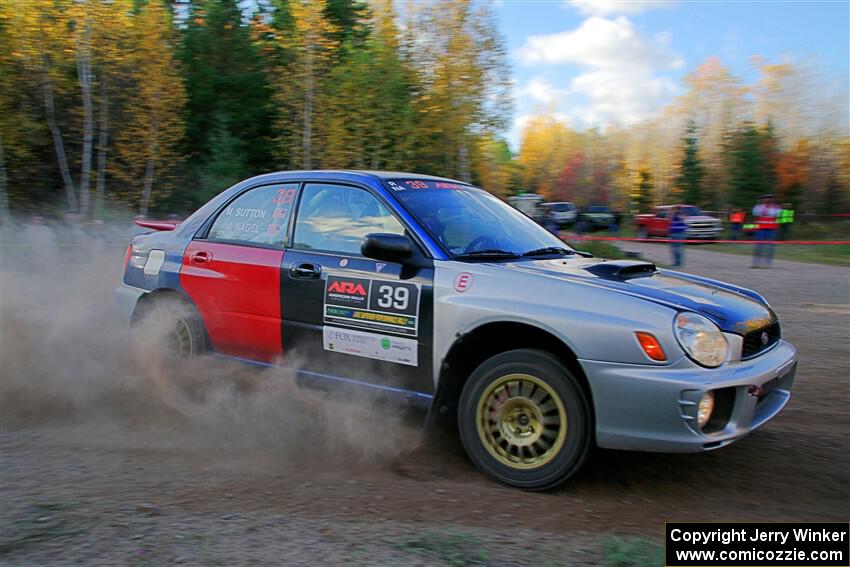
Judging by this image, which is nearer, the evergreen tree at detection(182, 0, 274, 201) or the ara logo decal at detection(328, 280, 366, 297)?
the ara logo decal at detection(328, 280, 366, 297)

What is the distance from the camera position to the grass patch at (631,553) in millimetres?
2969

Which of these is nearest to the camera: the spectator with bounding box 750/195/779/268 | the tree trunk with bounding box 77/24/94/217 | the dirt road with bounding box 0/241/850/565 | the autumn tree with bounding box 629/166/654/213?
the dirt road with bounding box 0/241/850/565

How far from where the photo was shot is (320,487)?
157 inches

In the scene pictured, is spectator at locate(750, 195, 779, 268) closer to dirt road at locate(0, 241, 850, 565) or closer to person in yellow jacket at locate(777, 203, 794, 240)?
person in yellow jacket at locate(777, 203, 794, 240)

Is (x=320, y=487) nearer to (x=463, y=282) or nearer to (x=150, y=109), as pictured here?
(x=463, y=282)

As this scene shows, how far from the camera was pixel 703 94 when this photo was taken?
51.7 m

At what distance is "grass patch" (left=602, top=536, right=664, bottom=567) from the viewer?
2.97 meters

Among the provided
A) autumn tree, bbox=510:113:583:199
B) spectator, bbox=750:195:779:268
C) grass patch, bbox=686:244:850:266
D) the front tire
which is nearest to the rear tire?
the front tire

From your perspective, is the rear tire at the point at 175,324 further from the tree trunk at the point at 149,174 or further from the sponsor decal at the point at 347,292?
the tree trunk at the point at 149,174

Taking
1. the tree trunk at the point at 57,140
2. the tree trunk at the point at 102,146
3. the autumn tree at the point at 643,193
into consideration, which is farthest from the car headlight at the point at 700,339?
the autumn tree at the point at 643,193

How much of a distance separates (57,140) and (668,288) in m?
28.2

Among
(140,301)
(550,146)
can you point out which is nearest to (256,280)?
(140,301)

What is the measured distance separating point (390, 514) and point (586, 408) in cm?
114

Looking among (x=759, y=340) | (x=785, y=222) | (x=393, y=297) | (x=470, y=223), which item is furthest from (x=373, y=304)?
(x=785, y=222)
